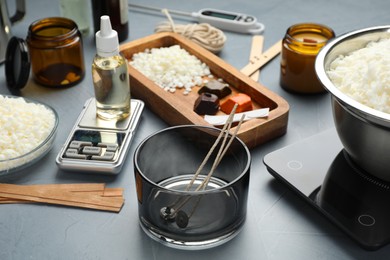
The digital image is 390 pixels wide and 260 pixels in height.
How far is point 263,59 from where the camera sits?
1354 millimetres

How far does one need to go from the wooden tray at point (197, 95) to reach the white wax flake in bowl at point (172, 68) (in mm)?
18

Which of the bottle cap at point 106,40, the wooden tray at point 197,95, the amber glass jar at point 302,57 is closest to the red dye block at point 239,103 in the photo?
the wooden tray at point 197,95

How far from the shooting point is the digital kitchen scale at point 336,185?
874mm

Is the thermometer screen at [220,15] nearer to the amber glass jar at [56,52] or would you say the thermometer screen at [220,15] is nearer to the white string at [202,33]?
the white string at [202,33]

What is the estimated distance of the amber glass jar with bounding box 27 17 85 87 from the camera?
4.02 feet

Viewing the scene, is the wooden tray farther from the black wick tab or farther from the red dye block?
the black wick tab

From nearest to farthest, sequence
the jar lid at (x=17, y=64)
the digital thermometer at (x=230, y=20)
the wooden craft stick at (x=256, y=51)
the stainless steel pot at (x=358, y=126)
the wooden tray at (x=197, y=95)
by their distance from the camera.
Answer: the stainless steel pot at (x=358, y=126), the wooden tray at (x=197, y=95), the jar lid at (x=17, y=64), the wooden craft stick at (x=256, y=51), the digital thermometer at (x=230, y=20)

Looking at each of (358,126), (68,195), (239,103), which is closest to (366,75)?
(358,126)

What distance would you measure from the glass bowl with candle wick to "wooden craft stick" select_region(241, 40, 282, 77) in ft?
1.26

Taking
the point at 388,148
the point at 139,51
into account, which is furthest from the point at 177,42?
the point at 388,148

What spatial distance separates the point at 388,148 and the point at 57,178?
1.79 ft

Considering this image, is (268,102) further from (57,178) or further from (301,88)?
(57,178)

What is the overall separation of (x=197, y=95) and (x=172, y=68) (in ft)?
0.30

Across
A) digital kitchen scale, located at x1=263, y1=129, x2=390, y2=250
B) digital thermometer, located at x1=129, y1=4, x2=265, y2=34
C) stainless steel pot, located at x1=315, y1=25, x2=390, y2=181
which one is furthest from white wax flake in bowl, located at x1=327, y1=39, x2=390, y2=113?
digital thermometer, located at x1=129, y1=4, x2=265, y2=34
